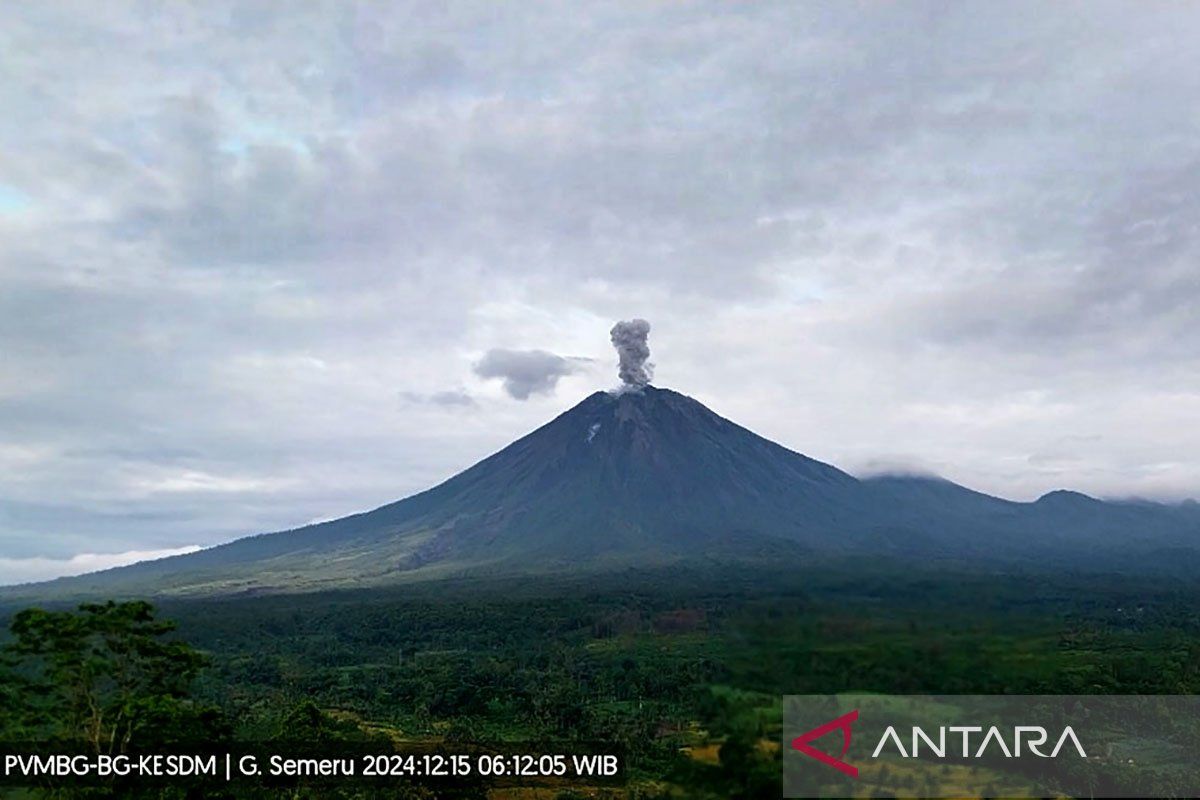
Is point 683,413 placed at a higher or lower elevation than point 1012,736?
higher

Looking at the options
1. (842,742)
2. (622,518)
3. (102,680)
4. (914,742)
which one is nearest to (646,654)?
(102,680)

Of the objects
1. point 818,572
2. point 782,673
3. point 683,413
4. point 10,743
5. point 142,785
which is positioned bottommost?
point 142,785

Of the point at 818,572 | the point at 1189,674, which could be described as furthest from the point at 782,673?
the point at 1189,674

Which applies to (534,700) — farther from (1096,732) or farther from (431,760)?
(1096,732)

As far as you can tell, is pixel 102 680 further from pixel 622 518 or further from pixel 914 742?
pixel 622 518

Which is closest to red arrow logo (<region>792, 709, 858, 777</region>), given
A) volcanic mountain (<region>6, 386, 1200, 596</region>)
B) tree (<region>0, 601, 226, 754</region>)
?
tree (<region>0, 601, 226, 754</region>)

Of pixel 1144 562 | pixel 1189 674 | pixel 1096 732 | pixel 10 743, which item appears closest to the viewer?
pixel 10 743

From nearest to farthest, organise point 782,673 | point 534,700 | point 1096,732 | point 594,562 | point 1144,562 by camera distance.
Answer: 1. point 782,673
2. point 1096,732
3. point 534,700
4. point 1144,562
5. point 594,562
